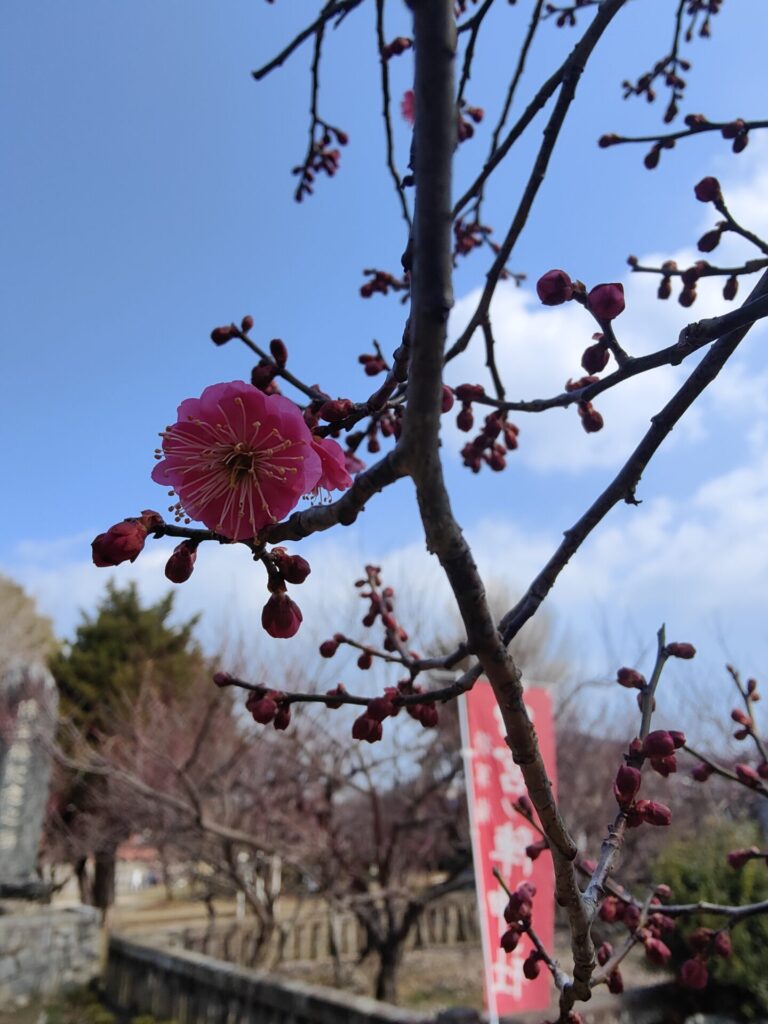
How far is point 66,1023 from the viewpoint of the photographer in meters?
5.79

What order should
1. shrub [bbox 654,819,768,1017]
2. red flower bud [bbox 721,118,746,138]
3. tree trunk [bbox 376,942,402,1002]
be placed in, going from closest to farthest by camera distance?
red flower bud [bbox 721,118,746,138], shrub [bbox 654,819,768,1017], tree trunk [bbox 376,942,402,1002]

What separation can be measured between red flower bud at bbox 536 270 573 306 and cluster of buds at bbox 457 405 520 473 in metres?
0.57

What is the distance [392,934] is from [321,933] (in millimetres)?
3308

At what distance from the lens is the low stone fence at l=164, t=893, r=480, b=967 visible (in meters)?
7.55

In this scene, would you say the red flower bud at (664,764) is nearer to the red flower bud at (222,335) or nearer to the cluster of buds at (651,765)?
the cluster of buds at (651,765)

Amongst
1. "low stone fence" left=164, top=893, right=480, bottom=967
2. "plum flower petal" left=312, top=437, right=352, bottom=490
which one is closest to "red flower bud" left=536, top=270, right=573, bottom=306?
"plum flower petal" left=312, top=437, right=352, bottom=490

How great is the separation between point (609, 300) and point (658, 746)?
530 mm

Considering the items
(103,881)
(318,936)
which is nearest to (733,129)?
(318,936)

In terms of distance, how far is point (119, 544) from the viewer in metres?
0.66

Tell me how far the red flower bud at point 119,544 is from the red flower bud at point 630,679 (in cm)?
78

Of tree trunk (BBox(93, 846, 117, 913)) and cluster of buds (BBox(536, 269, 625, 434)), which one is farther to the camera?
tree trunk (BBox(93, 846, 117, 913))

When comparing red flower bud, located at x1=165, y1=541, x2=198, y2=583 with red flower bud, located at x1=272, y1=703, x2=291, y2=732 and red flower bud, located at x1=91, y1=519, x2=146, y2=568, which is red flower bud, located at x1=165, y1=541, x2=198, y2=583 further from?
red flower bud, located at x1=272, y1=703, x2=291, y2=732

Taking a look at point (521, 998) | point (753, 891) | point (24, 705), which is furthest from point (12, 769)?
point (753, 891)

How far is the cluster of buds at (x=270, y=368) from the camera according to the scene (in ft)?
3.47
